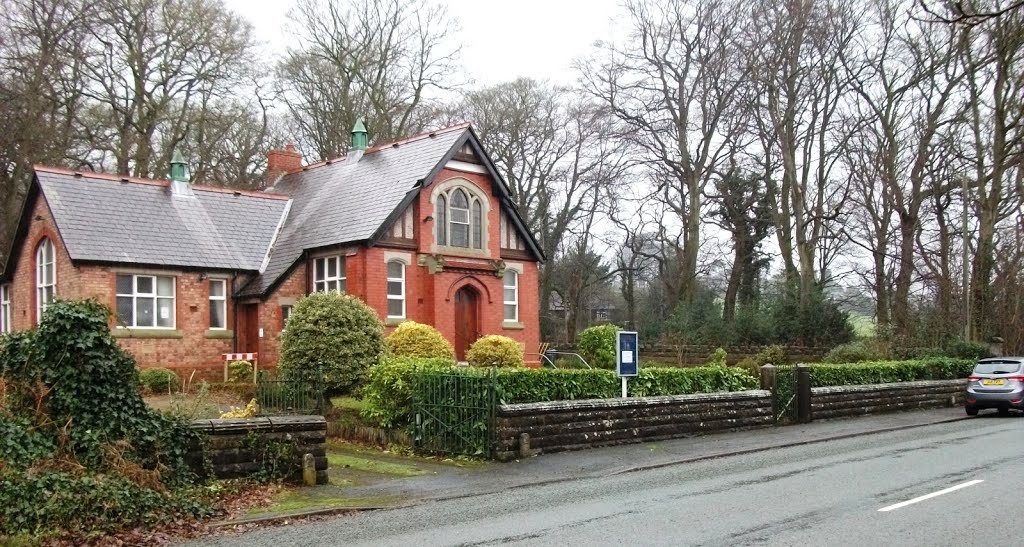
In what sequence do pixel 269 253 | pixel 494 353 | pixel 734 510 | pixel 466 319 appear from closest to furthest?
pixel 734 510 < pixel 494 353 < pixel 466 319 < pixel 269 253

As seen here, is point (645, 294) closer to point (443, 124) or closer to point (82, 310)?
point (443, 124)

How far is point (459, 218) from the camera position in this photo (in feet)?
96.2

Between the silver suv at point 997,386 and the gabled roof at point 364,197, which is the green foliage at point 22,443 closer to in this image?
the gabled roof at point 364,197

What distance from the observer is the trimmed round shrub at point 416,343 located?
22.0m

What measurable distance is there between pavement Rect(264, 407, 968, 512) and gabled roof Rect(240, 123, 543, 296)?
12773mm

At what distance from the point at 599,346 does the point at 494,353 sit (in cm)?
963

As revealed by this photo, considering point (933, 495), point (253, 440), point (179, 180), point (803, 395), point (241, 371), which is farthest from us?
point (179, 180)

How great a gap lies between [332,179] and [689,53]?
18.5 m

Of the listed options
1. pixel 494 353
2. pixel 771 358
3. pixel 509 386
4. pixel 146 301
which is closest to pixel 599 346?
pixel 771 358

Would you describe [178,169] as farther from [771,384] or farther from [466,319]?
[771,384]

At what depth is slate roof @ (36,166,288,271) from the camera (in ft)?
83.7

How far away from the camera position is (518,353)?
2425 centimetres

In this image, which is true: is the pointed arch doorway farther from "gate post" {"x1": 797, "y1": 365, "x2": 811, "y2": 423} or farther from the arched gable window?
"gate post" {"x1": 797, "y1": 365, "x2": 811, "y2": 423}

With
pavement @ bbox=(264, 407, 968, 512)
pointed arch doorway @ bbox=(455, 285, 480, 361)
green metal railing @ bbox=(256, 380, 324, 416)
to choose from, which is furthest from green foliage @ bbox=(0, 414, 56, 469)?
pointed arch doorway @ bbox=(455, 285, 480, 361)
